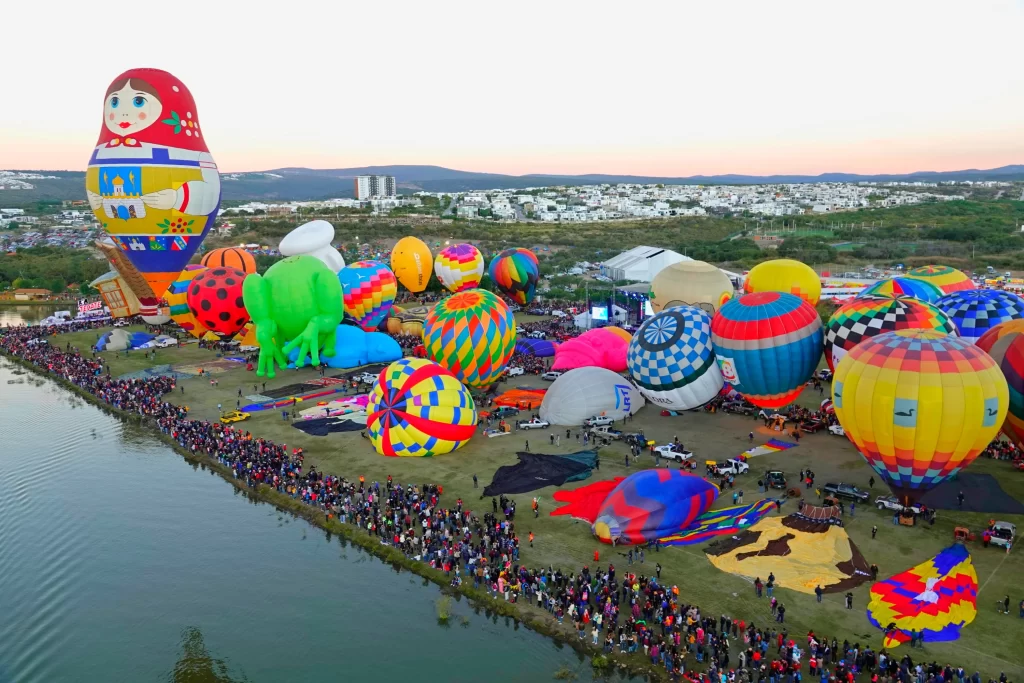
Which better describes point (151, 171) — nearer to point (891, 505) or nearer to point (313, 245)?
point (313, 245)

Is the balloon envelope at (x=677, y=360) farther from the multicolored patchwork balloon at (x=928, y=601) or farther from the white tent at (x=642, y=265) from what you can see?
the white tent at (x=642, y=265)

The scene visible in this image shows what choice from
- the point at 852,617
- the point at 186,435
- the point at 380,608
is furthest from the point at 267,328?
the point at 852,617

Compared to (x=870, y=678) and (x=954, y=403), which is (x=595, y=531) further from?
(x=954, y=403)

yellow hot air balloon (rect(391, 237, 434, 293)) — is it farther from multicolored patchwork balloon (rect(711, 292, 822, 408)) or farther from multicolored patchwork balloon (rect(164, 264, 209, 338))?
multicolored patchwork balloon (rect(711, 292, 822, 408))

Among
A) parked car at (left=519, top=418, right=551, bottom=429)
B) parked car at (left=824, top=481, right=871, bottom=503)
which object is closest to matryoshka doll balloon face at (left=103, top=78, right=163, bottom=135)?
parked car at (left=519, top=418, right=551, bottom=429)

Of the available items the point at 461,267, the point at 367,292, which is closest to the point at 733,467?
the point at 367,292
